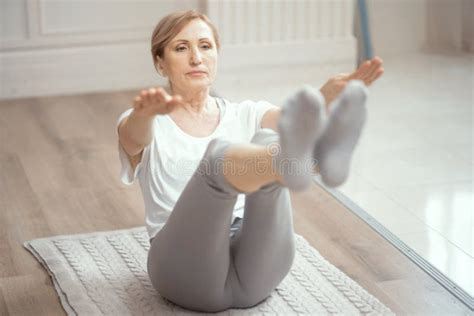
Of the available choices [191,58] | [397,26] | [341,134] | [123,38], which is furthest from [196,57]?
[397,26]

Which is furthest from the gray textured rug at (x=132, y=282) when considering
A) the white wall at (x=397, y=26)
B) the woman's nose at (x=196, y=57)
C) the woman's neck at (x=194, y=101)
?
the white wall at (x=397, y=26)

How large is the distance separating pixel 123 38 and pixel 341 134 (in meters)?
2.95

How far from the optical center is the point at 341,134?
1615mm

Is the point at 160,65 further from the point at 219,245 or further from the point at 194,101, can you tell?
the point at 219,245

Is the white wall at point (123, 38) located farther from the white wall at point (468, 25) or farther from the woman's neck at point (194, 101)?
the woman's neck at point (194, 101)

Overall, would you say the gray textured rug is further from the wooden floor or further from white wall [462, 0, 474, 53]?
white wall [462, 0, 474, 53]

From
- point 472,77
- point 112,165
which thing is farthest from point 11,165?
point 472,77

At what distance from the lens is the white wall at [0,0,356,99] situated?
4.27m

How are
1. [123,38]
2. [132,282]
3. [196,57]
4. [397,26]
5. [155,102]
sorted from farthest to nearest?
1. [397,26]
2. [123,38]
3. [132,282]
4. [196,57]
5. [155,102]

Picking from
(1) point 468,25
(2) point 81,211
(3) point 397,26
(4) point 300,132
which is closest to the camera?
(4) point 300,132

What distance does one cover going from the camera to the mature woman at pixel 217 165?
5.32 feet

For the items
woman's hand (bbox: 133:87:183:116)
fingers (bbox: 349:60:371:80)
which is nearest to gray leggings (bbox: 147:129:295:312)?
woman's hand (bbox: 133:87:183:116)

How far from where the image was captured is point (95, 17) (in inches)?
171

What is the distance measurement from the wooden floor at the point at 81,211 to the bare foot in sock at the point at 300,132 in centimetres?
65
